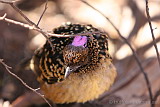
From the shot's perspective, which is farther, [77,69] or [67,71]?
[77,69]

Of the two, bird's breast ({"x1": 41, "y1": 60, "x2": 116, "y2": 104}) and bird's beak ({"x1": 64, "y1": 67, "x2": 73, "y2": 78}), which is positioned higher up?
bird's beak ({"x1": 64, "y1": 67, "x2": 73, "y2": 78})

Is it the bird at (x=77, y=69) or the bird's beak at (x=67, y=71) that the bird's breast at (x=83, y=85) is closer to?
the bird at (x=77, y=69)

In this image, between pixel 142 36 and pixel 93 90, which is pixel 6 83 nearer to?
pixel 93 90

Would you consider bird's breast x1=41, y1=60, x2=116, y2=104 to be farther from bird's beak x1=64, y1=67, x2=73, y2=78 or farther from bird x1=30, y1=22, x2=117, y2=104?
bird's beak x1=64, y1=67, x2=73, y2=78

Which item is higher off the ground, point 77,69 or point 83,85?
point 77,69

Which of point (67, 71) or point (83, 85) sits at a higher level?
point (67, 71)

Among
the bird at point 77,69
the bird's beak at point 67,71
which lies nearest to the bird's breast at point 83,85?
the bird at point 77,69

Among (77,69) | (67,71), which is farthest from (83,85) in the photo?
(67,71)

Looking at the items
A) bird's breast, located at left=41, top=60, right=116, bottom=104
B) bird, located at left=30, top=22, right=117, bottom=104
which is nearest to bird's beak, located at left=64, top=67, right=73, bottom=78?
bird, located at left=30, top=22, right=117, bottom=104

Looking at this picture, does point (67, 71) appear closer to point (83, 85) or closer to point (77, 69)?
point (77, 69)
